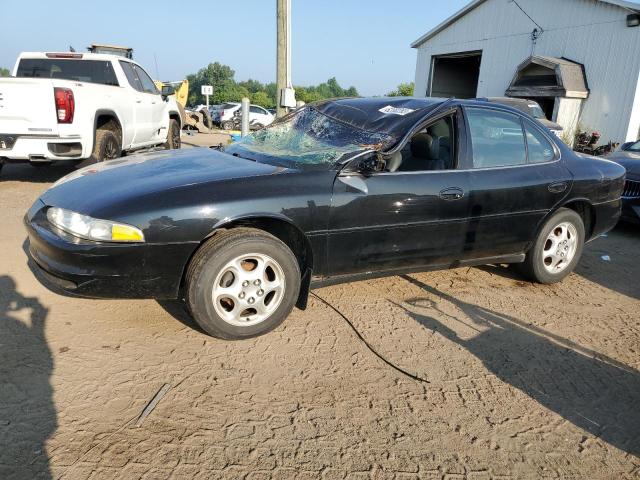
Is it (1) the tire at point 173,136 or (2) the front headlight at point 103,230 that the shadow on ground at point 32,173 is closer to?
(1) the tire at point 173,136

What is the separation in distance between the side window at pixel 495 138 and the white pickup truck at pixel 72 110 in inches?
202

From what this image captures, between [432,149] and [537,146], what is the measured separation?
114cm

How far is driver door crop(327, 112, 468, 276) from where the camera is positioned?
3402mm

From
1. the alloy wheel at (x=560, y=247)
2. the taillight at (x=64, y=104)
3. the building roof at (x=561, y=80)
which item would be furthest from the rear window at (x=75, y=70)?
the building roof at (x=561, y=80)

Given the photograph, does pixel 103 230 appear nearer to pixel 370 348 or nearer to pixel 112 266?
pixel 112 266

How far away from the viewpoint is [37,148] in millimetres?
6418

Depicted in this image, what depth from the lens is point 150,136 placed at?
30.1 ft

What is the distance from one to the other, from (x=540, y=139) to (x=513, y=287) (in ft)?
4.42

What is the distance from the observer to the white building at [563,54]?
14.9 metres

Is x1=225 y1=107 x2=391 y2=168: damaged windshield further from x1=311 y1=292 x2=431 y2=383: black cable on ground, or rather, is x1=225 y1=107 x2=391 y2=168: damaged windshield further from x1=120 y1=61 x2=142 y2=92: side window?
x1=120 y1=61 x2=142 y2=92: side window

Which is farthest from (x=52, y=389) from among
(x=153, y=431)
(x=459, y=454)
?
(x=459, y=454)

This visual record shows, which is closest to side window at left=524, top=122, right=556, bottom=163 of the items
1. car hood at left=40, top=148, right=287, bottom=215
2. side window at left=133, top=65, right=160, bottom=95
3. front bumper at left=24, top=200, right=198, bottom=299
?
car hood at left=40, top=148, right=287, bottom=215

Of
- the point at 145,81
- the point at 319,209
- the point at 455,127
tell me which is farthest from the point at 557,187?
the point at 145,81

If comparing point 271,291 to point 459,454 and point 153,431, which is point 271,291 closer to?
point 153,431
